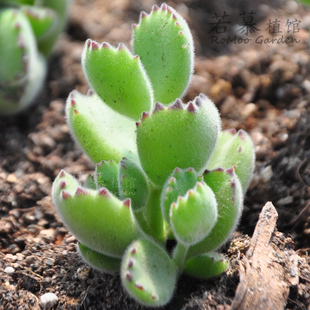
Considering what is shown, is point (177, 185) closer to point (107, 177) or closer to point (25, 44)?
point (107, 177)

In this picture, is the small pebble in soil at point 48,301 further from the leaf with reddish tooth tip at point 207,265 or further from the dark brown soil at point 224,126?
the leaf with reddish tooth tip at point 207,265

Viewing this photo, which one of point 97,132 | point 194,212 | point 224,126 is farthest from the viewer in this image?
point 224,126

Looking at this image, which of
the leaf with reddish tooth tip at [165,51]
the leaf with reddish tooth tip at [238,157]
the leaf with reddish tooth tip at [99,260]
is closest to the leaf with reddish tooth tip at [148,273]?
the leaf with reddish tooth tip at [99,260]

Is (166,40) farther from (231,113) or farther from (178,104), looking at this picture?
(231,113)

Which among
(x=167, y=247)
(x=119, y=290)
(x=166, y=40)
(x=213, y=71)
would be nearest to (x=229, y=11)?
(x=213, y=71)

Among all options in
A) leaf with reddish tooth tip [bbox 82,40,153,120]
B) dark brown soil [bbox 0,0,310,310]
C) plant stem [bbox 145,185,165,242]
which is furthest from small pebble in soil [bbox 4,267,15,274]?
leaf with reddish tooth tip [bbox 82,40,153,120]

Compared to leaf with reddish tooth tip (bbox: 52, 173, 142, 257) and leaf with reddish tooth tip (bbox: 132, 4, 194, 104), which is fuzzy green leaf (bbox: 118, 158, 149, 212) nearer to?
leaf with reddish tooth tip (bbox: 52, 173, 142, 257)

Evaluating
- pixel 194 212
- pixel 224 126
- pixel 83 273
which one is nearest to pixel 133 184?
pixel 194 212
